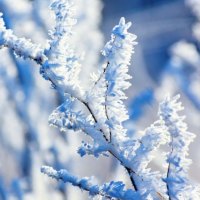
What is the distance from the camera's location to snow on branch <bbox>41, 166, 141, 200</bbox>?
1.87 meters

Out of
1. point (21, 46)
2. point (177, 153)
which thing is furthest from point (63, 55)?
point (177, 153)

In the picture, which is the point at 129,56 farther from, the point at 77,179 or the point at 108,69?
the point at 77,179

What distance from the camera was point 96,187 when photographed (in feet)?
6.45

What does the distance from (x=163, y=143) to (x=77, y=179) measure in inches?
18.0

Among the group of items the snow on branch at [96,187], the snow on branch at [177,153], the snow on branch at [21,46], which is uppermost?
the snow on branch at [21,46]

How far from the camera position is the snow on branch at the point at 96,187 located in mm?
1868

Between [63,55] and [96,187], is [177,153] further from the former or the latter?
[63,55]

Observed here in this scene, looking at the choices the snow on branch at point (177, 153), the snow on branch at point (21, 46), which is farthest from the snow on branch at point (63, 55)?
the snow on branch at point (177, 153)

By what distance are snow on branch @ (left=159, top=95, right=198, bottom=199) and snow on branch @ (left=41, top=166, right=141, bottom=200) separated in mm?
181

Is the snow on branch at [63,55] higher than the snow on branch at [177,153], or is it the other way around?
the snow on branch at [63,55]

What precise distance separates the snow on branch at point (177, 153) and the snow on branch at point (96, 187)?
0.18 m

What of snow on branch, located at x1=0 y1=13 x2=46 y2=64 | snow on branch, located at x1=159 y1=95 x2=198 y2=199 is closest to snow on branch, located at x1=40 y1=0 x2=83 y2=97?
snow on branch, located at x1=0 y1=13 x2=46 y2=64

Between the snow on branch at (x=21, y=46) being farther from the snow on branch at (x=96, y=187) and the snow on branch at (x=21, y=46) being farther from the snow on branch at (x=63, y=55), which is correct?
the snow on branch at (x=96, y=187)

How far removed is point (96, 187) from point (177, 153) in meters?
0.46
